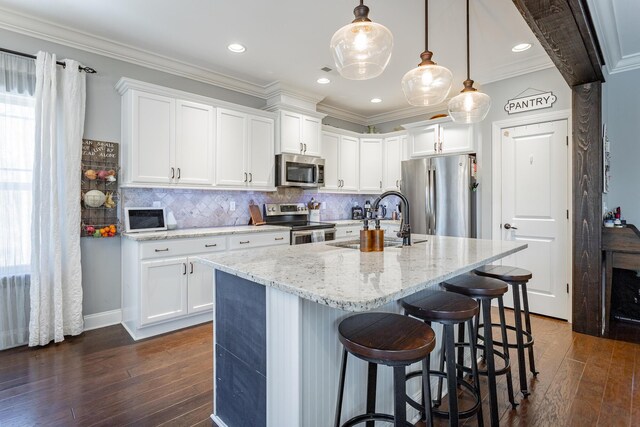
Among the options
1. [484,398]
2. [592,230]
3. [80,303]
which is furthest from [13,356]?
[592,230]

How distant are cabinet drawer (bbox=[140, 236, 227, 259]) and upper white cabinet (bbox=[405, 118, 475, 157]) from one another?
2.97 m

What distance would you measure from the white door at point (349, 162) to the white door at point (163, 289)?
2880 millimetres

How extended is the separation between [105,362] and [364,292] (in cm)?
242

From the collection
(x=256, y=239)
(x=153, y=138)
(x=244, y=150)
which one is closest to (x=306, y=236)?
(x=256, y=239)

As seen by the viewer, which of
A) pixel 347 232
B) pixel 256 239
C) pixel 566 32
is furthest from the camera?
pixel 347 232

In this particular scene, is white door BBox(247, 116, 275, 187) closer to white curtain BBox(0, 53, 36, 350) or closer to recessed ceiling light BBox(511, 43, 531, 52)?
white curtain BBox(0, 53, 36, 350)

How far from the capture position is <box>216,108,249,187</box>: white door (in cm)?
366

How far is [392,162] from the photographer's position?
5.29 m

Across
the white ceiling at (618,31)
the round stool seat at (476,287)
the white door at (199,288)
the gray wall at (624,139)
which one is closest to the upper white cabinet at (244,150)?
the white door at (199,288)

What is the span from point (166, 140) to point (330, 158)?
7.97 feet

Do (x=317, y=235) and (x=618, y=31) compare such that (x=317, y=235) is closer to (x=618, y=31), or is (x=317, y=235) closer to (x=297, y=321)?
(x=297, y=321)

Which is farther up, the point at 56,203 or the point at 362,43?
the point at 362,43

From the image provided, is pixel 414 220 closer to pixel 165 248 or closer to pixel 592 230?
pixel 592 230

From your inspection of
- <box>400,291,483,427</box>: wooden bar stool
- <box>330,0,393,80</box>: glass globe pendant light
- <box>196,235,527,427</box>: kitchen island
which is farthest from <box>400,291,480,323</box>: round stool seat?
<box>330,0,393,80</box>: glass globe pendant light
